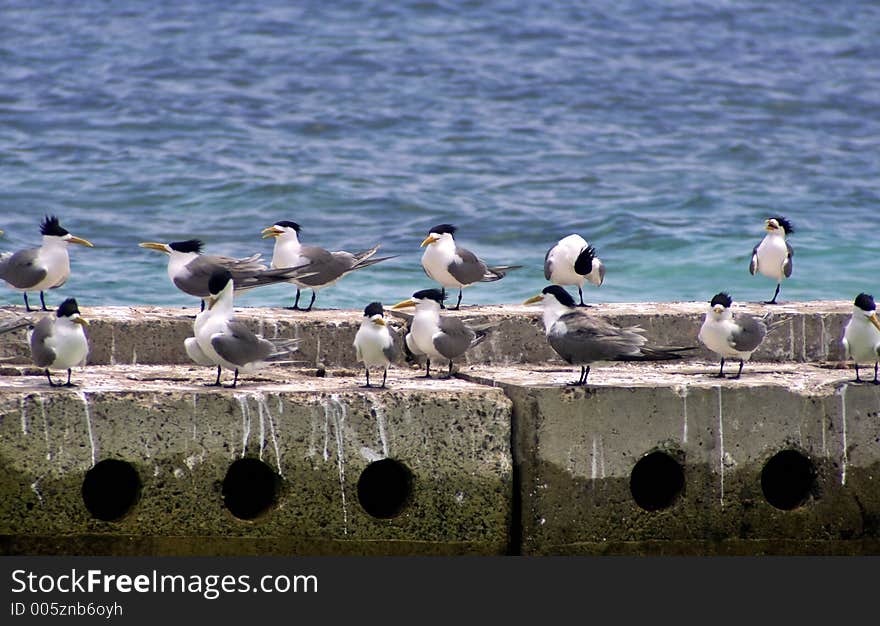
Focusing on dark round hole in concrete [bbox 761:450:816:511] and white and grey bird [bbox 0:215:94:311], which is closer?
dark round hole in concrete [bbox 761:450:816:511]

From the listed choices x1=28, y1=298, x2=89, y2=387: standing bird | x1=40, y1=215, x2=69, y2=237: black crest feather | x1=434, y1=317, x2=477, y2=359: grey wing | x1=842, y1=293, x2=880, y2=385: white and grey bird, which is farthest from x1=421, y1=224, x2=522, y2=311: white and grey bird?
x1=28, y1=298, x2=89, y2=387: standing bird

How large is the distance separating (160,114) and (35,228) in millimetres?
5777

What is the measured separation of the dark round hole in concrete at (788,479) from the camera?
7566mm

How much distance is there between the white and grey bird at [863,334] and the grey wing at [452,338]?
2.08 m

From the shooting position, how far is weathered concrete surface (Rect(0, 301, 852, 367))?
8633 millimetres

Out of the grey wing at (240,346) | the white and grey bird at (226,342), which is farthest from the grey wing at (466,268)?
the grey wing at (240,346)

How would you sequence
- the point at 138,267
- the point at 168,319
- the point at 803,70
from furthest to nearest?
1. the point at 803,70
2. the point at 138,267
3. the point at 168,319

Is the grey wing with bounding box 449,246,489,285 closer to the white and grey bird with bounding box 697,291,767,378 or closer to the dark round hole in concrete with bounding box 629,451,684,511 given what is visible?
the white and grey bird with bounding box 697,291,767,378

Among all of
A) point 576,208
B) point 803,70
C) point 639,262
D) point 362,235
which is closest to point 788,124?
point 803,70

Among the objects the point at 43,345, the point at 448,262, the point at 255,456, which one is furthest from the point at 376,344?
the point at 448,262

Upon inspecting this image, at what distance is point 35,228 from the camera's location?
681 inches

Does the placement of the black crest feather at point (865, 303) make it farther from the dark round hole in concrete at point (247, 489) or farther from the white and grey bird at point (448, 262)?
the dark round hole in concrete at point (247, 489)

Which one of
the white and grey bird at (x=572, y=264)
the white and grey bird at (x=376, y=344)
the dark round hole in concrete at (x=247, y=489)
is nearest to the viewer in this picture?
the dark round hole in concrete at (x=247, y=489)

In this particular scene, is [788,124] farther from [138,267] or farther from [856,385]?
[856,385]
